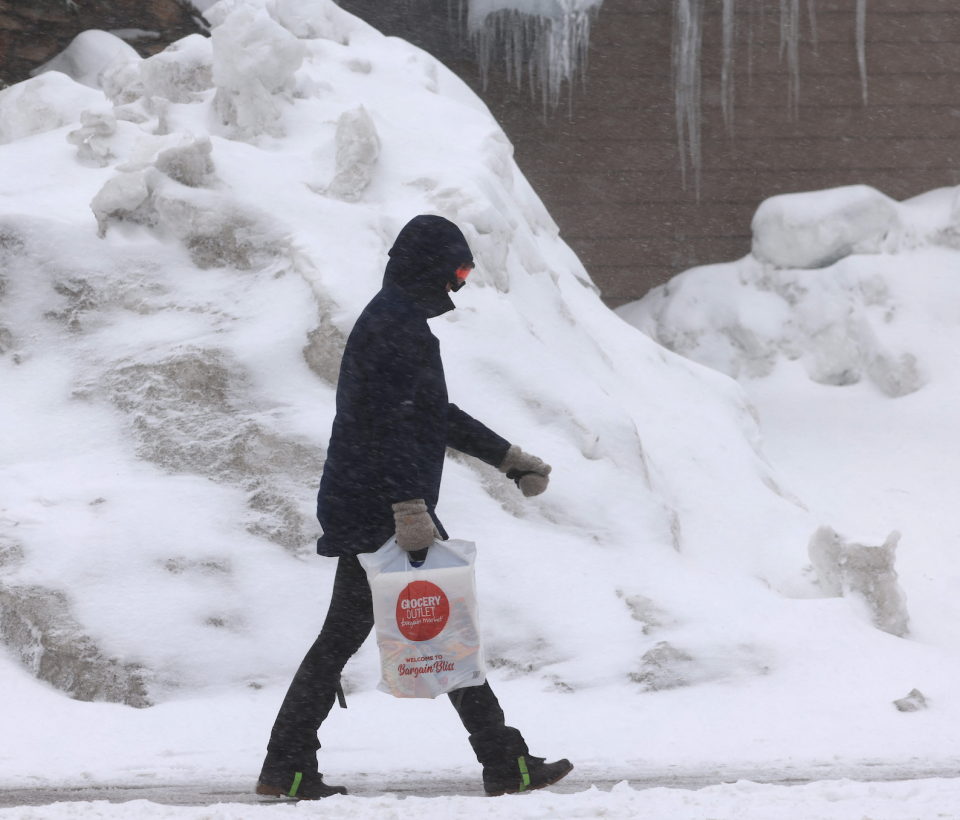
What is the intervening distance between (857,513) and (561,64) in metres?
5.23

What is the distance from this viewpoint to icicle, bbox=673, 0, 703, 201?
927 centimetres

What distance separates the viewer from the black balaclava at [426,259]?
2426 millimetres

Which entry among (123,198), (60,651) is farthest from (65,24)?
(60,651)

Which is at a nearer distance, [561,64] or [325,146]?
[325,146]

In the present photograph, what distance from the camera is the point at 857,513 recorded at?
6.93m

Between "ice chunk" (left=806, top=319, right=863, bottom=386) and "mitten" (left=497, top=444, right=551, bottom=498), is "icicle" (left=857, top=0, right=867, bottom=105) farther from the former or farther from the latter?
"mitten" (left=497, top=444, right=551, bottom=498)

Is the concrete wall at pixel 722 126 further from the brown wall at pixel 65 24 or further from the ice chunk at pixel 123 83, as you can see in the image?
the ice chunk at pixel 123 83

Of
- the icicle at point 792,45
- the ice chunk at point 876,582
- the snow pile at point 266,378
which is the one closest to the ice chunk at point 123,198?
the snow pile at point 266,378

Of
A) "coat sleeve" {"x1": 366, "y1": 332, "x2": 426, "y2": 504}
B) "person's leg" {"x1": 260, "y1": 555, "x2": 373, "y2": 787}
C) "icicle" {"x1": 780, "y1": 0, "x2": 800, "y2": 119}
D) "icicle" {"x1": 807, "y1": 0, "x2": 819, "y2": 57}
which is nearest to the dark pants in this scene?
"person's leg" {"x1": 260, "y1": 555, "x2": 373, "y2": 787}

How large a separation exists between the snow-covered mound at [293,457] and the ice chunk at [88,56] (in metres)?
1.96

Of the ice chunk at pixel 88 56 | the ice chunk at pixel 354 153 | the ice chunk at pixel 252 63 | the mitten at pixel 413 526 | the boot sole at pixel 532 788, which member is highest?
the ice chunk at pixel 88 56

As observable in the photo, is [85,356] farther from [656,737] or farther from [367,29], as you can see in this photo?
[367,29]

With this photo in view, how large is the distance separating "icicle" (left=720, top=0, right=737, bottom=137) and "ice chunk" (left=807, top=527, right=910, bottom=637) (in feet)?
20.5

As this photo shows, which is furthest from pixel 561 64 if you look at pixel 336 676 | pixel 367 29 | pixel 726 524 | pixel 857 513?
pixel 336 676
